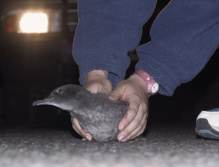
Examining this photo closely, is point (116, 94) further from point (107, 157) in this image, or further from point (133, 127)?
point (107, 157)

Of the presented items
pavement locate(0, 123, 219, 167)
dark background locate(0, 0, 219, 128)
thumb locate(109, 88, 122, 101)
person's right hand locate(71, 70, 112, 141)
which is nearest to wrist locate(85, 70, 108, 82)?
person's right hand locate(71, 70, 112, 141)

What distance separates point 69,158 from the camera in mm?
825

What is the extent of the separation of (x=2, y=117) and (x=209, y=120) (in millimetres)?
2289

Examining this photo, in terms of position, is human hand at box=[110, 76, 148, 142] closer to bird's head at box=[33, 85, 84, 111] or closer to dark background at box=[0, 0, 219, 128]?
bird's head at box=[33, 85, 84, 111]

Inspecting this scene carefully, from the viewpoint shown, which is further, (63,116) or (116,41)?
(63,116)

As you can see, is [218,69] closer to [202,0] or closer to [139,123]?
[202,0]

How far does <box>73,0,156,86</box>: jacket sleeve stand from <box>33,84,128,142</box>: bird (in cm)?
21

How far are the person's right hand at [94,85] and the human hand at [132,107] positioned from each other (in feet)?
0.14

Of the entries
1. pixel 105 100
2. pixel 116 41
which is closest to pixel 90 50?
pixel 116 41

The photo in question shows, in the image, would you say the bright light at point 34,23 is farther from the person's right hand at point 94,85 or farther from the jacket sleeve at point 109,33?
the person's right hand at point 94,85

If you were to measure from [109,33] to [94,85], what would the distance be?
26 cm

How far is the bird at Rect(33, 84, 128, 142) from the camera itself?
106cm

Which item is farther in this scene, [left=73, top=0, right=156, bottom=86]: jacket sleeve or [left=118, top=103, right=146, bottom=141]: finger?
[left=73, top=0, right=156, bottom=86]: jacket sleeve

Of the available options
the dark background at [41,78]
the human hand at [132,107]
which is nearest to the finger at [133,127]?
the human hand at [132,107]
